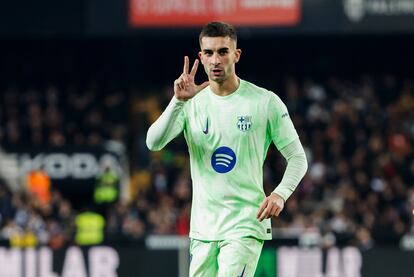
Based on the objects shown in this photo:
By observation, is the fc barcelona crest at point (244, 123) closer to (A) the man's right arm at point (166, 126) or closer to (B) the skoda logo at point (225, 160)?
(B) the skoda logo at point (225, 160)

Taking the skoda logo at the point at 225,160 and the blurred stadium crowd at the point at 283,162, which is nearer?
the skoda logo at the point at 225,160

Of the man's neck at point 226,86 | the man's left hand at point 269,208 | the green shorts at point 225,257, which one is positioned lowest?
the green shorts at point 225,257

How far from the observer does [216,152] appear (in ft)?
25.6

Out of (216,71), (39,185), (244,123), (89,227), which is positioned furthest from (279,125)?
(39,185)

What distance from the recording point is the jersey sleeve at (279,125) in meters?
7.81

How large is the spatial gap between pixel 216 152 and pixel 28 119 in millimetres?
18114

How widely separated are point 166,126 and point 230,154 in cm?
43

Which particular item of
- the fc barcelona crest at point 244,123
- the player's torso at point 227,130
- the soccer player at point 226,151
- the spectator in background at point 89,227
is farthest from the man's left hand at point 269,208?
the spectator in background at point 89,227

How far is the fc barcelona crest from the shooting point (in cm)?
778

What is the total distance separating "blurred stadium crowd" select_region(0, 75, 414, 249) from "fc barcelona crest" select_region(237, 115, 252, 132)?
1033cm

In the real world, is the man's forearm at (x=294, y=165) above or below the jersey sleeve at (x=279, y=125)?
below

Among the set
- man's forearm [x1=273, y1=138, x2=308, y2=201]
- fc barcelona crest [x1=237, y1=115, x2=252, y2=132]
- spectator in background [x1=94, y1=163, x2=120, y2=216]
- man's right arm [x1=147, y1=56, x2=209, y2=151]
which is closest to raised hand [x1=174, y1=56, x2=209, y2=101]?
man's right arm [x1=147, y1=56, x2=209, y2=151]

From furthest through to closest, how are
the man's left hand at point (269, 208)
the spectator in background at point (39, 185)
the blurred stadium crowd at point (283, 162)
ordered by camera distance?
1. the spectator in background at point (39, 185)
2. the blurred stadium crowd at point (283, 162)
3. the man's left hand at point (269, 208)

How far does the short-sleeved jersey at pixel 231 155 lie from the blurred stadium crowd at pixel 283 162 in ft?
33.7
